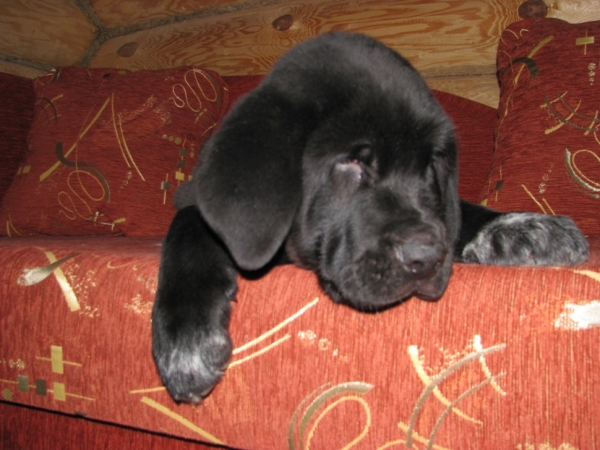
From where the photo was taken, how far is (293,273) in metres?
1.30

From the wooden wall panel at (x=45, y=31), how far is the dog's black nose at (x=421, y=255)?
434cm

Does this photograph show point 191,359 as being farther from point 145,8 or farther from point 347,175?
point 145,8

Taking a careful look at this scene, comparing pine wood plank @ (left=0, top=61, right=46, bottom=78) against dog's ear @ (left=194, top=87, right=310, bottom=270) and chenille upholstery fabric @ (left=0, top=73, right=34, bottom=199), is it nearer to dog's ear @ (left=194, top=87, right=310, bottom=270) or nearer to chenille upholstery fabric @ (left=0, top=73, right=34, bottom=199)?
chenille upholstery fabric @ (left=0, top=73, right=34, bottom=199)

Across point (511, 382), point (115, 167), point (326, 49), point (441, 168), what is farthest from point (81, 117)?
point (511, 382)

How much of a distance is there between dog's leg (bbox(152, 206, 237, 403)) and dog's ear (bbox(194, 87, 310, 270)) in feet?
0.47

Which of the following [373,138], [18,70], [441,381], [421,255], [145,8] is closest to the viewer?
[441,381]

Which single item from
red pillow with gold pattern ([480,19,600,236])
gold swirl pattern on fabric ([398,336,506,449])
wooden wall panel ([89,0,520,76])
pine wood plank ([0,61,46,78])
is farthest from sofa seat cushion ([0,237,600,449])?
pine wood plank ([0,61,46,78])

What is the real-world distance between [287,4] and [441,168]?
2627 millimetres

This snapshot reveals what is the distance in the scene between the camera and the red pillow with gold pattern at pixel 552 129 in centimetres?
207

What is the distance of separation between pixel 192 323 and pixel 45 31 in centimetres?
423

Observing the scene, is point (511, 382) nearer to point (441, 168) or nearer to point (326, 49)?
point (441, 168)

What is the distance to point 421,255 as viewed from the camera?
4.11ft

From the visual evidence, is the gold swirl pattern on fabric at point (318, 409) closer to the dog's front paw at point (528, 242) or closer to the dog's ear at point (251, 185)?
the dog's ear at point (251, 185)

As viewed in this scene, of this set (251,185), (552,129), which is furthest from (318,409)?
(552,129)
